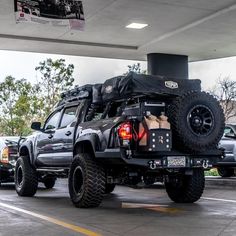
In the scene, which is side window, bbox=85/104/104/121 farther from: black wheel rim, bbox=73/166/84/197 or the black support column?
the black support column

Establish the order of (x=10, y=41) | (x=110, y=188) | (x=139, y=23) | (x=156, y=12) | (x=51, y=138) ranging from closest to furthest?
(x=51, y=138)
(x=110, y=188)
(x=156, y=12)
(x=139, y=23)
(x=10, y=41)

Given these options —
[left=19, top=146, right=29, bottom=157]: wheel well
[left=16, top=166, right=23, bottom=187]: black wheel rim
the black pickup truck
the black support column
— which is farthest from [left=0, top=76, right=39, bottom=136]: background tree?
the black pickup truck

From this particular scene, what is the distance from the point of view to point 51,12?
13.6m

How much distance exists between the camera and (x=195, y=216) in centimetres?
865

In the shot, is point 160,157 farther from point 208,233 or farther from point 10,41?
point 10,41

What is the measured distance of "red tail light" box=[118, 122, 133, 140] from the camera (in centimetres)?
891

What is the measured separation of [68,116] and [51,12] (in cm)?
343

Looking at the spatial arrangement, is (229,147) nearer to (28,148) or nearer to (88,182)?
(28,148)

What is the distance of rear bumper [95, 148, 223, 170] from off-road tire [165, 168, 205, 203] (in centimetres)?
74

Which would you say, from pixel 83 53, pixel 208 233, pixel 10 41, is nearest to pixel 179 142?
pixel 208 233

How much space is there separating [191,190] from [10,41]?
11.1 metres

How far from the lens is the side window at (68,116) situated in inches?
440

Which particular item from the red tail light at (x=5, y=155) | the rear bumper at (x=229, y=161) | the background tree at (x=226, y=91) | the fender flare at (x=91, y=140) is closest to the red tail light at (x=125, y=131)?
the fender flare at (x=91, y=140)

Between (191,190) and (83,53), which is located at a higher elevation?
(83,53)
